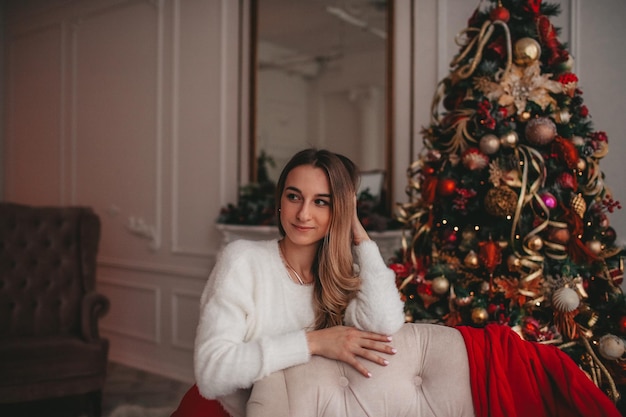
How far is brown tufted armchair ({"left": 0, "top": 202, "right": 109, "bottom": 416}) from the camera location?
3096 millimetres

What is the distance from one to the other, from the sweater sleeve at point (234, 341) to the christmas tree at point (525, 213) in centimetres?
94

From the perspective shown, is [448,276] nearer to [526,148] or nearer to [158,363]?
[526,148]

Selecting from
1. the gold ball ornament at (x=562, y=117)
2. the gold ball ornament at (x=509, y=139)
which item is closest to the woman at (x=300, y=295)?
the gold ball ornament at (x=509, y=139)

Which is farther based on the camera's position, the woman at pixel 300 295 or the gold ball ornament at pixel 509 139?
the gold ball ornament at pixel 509 139

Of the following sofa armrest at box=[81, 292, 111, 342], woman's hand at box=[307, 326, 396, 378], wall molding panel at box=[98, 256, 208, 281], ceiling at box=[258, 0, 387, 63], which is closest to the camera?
woman's hand at box=[307, 326, 396, 378]

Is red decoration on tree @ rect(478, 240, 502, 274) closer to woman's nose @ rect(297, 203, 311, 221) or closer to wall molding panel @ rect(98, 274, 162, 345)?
woman's nose @ rect(297, 203, 311, 221)

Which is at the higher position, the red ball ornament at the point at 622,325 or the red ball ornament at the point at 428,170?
the red ball ornament at the point at 428,170

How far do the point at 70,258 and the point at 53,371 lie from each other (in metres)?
0.81

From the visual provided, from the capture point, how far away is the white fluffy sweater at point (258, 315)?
1.46 metres

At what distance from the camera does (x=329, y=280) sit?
5.72 ft

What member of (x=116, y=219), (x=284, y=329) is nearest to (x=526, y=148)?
(x=284, y=329)

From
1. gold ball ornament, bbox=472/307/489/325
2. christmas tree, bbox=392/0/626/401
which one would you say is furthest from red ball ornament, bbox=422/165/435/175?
gold ball ornament, bbox=472/307/489/325

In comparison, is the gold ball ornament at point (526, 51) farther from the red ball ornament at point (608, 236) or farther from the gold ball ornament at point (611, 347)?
the gold ball ornament at point (611, 347)

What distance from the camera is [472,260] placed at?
2221 millimetres
